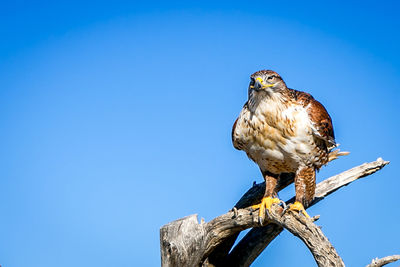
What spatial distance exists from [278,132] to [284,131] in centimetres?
7

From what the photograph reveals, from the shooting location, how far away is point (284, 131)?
20.5ft

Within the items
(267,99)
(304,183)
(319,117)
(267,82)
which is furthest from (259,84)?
(304,183)

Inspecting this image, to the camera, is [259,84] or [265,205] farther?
[265,205]

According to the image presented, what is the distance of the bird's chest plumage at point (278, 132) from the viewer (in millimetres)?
6250

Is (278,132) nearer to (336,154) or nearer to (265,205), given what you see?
(265,205)

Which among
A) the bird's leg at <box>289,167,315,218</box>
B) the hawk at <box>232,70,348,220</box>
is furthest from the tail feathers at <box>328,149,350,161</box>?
the bird's leg at <box>289,167,315,218</box>

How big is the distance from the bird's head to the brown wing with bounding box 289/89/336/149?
34 cm

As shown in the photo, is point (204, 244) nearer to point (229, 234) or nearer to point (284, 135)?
point (229, 234)

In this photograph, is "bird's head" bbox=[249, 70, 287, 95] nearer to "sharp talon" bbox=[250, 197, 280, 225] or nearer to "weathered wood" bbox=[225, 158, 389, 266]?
"sharp talon" bbox=[250, 197, 280, 225]

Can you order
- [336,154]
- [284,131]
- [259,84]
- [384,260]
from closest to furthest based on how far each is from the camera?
[384,260] → [259,84] → [284,131] → [336,154]

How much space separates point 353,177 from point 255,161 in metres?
1.60

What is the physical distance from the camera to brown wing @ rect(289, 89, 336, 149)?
248 inches

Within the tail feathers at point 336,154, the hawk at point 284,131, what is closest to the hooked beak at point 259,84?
the hawk at point 284,131

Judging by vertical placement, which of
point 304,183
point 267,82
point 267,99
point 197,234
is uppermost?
point 267,82
